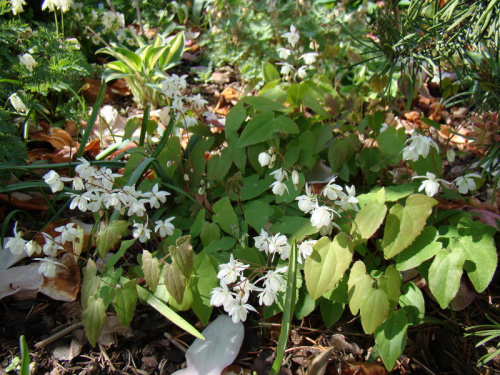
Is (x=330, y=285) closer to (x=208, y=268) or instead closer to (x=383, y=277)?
(x=383, y=277)

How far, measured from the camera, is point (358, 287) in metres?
1.24

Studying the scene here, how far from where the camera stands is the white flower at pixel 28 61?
188cm

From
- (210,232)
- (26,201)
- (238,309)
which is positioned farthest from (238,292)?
(26,201)

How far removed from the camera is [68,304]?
156cm

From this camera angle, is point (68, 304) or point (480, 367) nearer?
point (480, 367)

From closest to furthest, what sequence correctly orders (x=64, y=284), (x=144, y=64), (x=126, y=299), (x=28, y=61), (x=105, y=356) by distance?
1. (x=126, y=299)
2. (x=105, y=356)
3. (x=64, y=284)
4. (x=28, y=61)
5. (x=144, y=64)

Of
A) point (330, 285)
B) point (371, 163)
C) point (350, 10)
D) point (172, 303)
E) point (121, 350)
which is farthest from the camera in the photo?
point (350, 10)

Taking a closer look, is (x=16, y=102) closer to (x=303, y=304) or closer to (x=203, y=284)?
(x=203, y=284)

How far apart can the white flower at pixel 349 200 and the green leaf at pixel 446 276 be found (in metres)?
0.29

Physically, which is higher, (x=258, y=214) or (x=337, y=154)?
(x=337, y=154)

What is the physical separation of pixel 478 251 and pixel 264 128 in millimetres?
814

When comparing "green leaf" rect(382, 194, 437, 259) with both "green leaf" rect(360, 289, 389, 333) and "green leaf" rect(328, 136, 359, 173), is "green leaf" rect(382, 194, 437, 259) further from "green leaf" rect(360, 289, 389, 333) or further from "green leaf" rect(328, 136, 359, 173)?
"green leaf" rect(328, 136, 359, 173)

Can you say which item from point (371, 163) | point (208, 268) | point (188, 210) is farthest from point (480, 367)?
point (188, 210)

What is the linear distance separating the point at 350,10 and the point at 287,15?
578 mm
